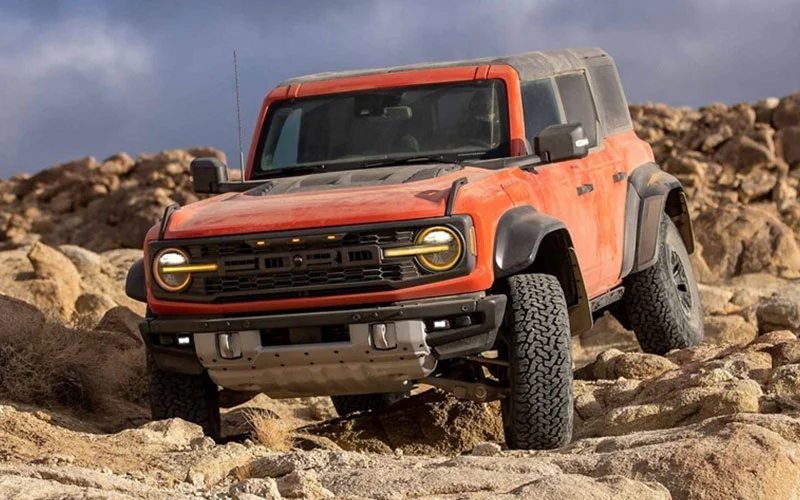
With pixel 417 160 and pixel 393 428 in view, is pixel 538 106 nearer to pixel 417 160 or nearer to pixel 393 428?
pixel 417 160

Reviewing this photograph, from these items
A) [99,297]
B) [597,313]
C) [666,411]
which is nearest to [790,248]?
[99,297]

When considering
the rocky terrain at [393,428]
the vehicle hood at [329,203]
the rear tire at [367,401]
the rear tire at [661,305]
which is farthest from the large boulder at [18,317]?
the rear tire at [661,305]

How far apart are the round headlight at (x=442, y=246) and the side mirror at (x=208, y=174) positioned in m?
2.02

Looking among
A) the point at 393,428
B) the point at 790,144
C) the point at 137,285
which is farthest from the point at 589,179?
the point at 790,144

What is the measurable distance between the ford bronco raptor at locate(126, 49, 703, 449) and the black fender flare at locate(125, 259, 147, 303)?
0.02 meters

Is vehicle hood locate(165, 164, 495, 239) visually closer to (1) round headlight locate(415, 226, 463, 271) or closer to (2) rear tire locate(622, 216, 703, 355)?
(1) round headlight locate(415, 226, 463, 271)

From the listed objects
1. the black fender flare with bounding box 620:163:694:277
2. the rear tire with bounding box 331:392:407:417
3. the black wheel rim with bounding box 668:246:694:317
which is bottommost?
the rear tire with bounding box 331:392:407:417

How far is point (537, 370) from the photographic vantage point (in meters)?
8.31

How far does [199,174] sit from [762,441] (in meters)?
4.18

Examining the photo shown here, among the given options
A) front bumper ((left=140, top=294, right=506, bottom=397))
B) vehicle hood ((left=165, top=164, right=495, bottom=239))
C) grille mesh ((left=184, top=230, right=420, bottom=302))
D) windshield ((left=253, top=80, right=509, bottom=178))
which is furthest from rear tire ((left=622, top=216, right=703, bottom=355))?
grille mesh ((left=184, top=230, right=420, bottom=302))

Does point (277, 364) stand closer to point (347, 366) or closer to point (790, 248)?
point (347, 366)

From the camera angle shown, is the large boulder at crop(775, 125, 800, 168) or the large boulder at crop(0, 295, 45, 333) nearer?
the large boulder at crop(0, 295, 45, 333)

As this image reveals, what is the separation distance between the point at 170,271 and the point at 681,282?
5.00 m

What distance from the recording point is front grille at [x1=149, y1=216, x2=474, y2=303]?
799cm
